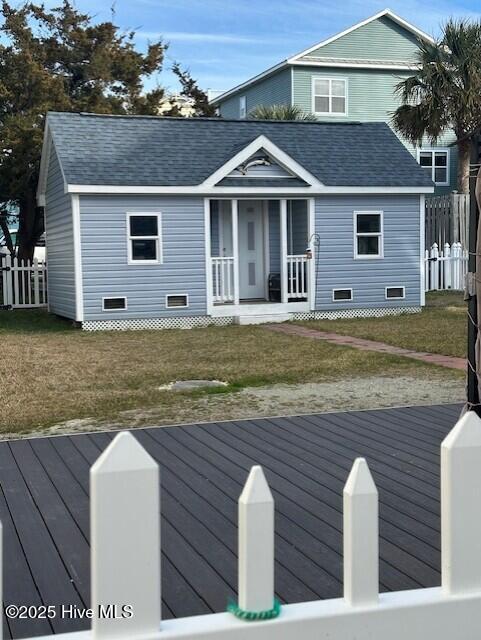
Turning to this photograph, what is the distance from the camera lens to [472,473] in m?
2.56

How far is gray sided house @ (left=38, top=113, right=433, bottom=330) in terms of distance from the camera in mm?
16281

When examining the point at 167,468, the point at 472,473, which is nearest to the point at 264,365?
the point at 167,468

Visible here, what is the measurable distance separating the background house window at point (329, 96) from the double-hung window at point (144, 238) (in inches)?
623

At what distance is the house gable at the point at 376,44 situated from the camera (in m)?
30.8

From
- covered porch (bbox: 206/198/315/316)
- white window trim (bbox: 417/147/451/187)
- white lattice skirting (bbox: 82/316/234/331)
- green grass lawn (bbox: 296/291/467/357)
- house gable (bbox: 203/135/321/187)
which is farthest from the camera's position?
white window trim (bbox: 417/147/451/187)

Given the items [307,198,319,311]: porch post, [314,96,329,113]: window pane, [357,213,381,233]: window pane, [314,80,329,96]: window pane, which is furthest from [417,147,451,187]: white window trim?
[307,198,319,311]: porch post

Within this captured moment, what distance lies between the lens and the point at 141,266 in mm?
16531

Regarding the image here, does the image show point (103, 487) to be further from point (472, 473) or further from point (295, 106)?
point (295, 106)

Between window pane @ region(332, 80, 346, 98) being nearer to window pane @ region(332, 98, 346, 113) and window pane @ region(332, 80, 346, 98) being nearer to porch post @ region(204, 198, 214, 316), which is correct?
window pane @ region(332, 98, 346, 113)

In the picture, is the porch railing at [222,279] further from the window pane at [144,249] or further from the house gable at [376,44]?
the house gable at [376,44]

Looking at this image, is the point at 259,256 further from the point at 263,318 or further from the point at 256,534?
the point at 256,534

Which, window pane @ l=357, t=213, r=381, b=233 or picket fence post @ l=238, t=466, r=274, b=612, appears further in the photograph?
window pane @ l=357, t=213, r=381, b=233

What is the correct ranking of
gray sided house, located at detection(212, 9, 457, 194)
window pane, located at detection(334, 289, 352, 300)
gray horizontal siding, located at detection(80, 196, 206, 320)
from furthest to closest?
gray sided house, located at detection(212, 9, 457, 194) → window pane, located at detection(334, 289, 352, 300) → gray horizontal siding, located at detection(80, 196, 206, 320)

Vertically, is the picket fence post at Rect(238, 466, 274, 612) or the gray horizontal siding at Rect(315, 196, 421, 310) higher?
the gray horizontal siding at Rect(315, 196, 421, 310)
